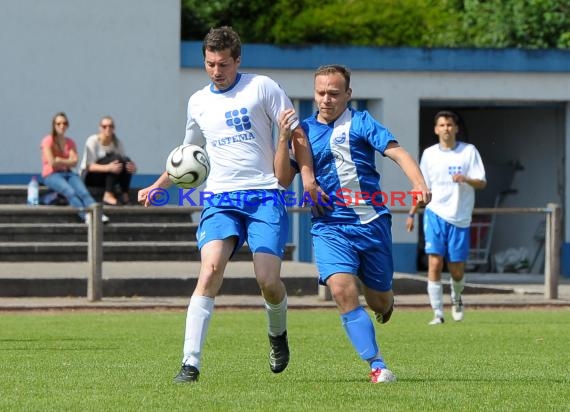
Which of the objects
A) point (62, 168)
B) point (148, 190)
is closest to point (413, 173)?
point (148, 190)

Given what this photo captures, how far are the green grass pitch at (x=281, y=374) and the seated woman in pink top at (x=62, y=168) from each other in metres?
4.73

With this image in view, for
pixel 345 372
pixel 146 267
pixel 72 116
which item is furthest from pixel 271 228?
pixel 72 116

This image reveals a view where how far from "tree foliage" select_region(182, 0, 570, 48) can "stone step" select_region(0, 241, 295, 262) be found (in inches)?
475

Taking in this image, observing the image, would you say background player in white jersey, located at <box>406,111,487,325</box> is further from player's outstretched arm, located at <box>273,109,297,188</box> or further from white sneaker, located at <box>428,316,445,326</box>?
player's outstretched arm, located at <box>273,109,297,188</box>

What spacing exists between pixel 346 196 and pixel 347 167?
18 centimetres

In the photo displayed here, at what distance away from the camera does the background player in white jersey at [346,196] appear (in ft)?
29.4

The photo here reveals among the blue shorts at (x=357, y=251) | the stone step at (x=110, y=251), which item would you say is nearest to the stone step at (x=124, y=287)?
the stone step at (x=110, y=251)

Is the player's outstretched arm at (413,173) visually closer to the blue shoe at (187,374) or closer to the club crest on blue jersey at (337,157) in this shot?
the club crest on blue jersey at (337,157)

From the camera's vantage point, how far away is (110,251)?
21.7 meters

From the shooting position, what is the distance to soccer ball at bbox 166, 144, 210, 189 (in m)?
9.28

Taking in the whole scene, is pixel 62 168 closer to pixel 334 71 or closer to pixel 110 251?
pixel 110 251

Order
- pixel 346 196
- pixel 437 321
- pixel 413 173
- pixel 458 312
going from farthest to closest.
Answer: pixel 458 312 < pixel 437 321 < pixel 346 196 < pixel 413 173

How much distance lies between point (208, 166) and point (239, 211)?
1.67ft

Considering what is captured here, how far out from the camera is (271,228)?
8969 millimetres
